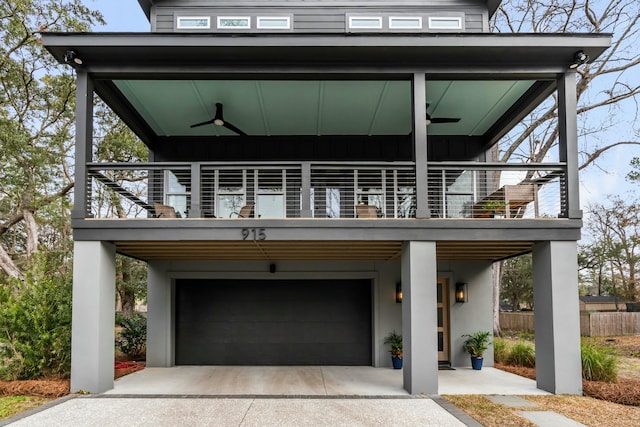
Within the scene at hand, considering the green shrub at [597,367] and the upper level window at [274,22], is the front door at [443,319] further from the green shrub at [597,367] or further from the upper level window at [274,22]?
the upper level window at [274,22]

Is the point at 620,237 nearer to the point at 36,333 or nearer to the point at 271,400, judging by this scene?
the point at 271,400

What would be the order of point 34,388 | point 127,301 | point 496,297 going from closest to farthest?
point 34,388 → point 496,297 → point 127,301

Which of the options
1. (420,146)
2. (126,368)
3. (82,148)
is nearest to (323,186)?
Result: (420,146)

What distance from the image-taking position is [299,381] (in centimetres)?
878

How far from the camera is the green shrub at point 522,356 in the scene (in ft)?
34.6

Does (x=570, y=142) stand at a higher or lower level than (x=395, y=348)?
higher

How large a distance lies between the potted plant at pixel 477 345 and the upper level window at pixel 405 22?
680cm

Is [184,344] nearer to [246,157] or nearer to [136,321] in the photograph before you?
[136,321]

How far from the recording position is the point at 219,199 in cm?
1079

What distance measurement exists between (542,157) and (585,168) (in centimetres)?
243

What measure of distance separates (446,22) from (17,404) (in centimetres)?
1039

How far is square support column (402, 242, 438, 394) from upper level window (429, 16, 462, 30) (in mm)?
5161

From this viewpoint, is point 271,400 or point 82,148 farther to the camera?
point 82,148

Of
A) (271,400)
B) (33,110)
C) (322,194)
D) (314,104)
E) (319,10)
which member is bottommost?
(271,400)
